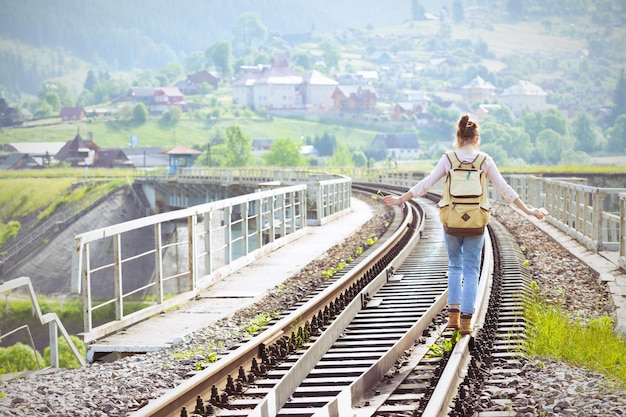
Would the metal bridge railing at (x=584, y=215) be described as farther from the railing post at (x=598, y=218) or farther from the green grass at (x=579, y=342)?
the green grass at (x=579, y=342)

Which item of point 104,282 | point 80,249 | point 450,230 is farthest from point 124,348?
point 104,282

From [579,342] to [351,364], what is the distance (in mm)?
2153

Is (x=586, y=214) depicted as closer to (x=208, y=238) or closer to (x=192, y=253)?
(x=208, y=238)

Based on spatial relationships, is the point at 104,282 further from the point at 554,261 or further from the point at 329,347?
the point at 329,347

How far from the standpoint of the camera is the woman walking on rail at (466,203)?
8102mm

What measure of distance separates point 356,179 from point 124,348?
77.0 m

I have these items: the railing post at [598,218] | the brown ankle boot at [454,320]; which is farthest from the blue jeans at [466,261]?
the railing post at [598,218]

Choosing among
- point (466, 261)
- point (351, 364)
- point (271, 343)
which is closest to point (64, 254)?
point (271, 343)

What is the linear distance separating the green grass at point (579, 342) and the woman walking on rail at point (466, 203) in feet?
2.45

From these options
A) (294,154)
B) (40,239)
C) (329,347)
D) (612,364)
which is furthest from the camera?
(294,154)

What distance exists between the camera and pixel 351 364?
26.1 feet

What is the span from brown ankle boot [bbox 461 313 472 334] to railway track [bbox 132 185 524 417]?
0.09m

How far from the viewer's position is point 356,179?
8619cm

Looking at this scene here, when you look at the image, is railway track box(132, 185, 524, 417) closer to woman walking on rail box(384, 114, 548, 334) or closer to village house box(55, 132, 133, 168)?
woman walking on rail box(384, 114, 548, 334)
